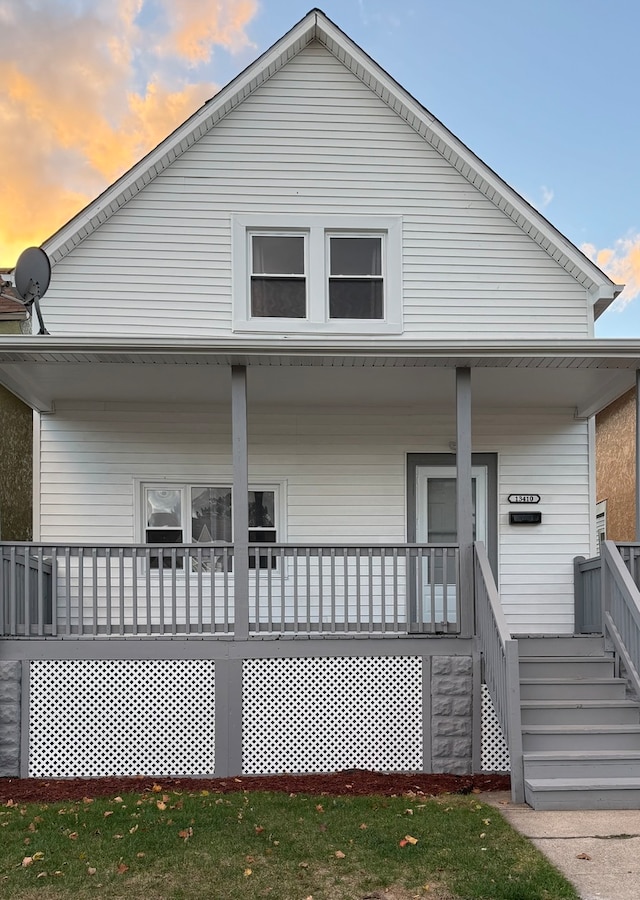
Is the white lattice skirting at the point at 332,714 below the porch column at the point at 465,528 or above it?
below

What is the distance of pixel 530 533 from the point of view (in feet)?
30.3

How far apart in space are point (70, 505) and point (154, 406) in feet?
5.06

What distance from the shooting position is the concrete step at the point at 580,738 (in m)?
6.40

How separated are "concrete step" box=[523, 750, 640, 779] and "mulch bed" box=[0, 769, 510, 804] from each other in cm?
64

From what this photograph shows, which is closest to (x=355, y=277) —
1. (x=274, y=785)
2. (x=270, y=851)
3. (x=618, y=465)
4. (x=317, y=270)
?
(x=317, y=270)

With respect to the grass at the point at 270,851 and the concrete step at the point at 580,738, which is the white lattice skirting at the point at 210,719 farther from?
the grass at the point at 270,851

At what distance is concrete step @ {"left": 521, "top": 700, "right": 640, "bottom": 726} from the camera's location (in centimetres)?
673

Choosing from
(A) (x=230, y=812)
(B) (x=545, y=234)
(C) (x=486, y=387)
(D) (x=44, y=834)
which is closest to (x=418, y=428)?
(C) (x=486, y=387)

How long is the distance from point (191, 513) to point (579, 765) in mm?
5163

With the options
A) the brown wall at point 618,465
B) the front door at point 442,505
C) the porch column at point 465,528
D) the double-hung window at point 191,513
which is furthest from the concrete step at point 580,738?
the brown wall at point 618,465

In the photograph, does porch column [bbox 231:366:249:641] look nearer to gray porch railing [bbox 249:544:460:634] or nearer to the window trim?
gray porch railing [bbox 249:544:460:634]

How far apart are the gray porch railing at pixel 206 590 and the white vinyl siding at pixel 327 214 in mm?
3001

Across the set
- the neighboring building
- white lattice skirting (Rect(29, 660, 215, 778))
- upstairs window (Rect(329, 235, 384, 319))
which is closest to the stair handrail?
white lattice skirting (Rect(29, 660, 215, 778))

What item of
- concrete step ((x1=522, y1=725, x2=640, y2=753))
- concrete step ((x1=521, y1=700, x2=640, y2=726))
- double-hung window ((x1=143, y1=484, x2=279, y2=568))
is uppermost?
double-hung window ((x1=143, y1=484, x2=279, y2=568))
